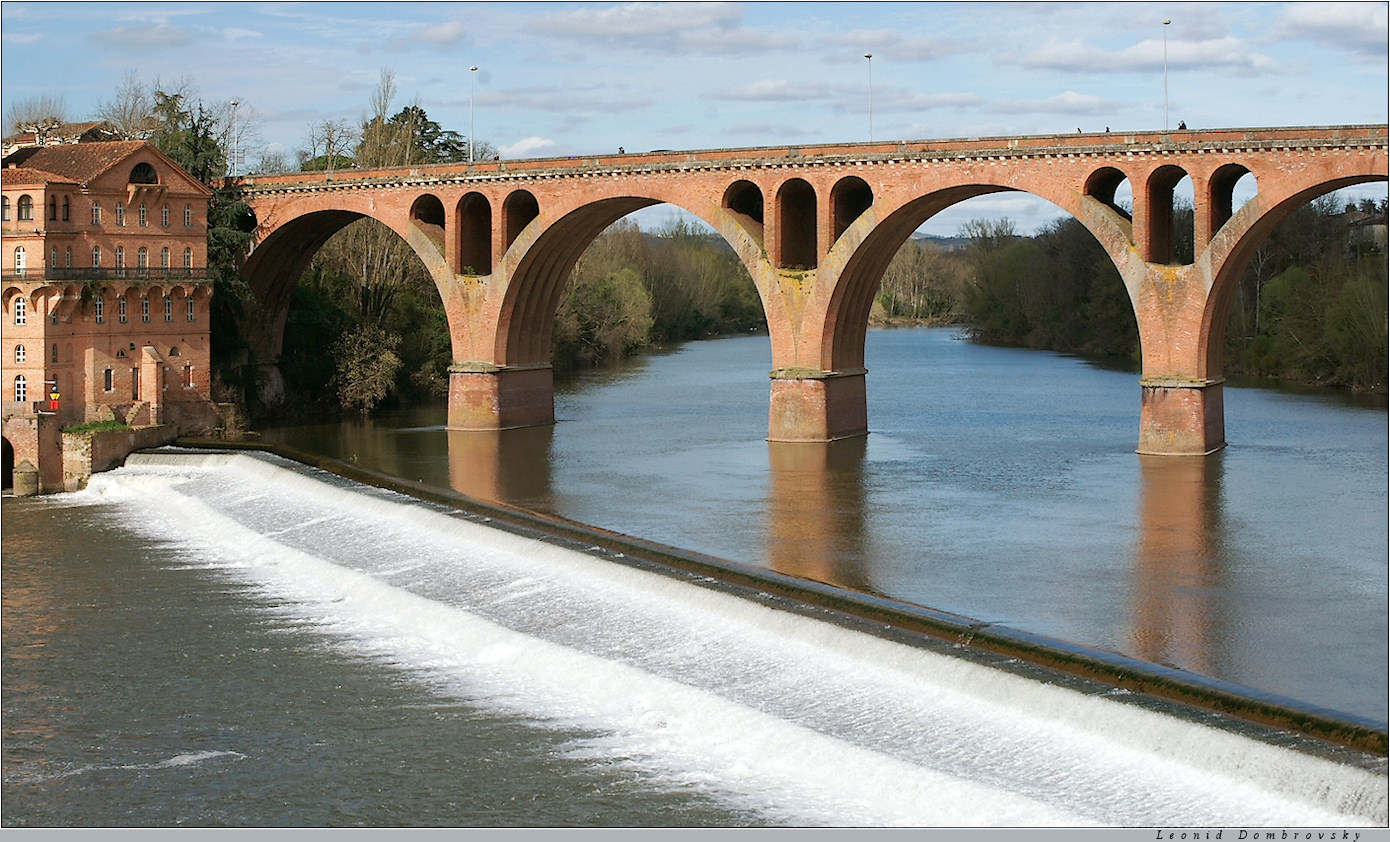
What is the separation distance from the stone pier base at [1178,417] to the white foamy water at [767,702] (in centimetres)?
1858

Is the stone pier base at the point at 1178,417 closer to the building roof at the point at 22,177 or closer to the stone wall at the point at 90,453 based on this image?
the stone wall at the point at 90,453

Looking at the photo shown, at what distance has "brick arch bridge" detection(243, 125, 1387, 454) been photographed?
39.7m

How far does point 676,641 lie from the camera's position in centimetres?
2284

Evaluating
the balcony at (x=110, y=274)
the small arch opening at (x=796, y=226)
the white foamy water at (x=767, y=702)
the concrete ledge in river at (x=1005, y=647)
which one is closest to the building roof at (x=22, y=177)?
the balcony at (x=110, y=274)

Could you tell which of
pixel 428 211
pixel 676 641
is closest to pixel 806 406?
pixel 428 211

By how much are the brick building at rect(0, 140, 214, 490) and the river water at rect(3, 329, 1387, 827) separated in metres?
3.23

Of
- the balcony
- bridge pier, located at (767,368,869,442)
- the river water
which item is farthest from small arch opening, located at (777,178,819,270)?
the balcony

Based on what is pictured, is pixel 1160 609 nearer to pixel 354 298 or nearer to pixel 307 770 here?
pixel 307 770

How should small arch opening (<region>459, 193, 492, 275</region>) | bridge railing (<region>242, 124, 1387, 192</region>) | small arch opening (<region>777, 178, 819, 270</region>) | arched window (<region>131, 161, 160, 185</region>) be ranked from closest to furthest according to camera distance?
bridge railing (<region>242, 124, 1387, 192</region>) < small arch opening (<region>777, 178, 819, 270</region>) < arched window (<region>131, 161, 160, 185</region>) < small arch opening (<region>459, 193, 492, 275</region>)

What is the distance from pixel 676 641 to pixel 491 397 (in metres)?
29.8

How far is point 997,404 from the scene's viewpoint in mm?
58000

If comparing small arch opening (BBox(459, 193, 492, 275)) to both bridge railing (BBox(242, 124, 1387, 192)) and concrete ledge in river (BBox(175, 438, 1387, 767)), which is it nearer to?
bridge railing (BBox(242, 124, 1387, 192))

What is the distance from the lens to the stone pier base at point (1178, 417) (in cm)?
4062

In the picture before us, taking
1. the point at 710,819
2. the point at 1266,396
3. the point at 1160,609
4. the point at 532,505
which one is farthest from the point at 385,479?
the point at 1266,396
